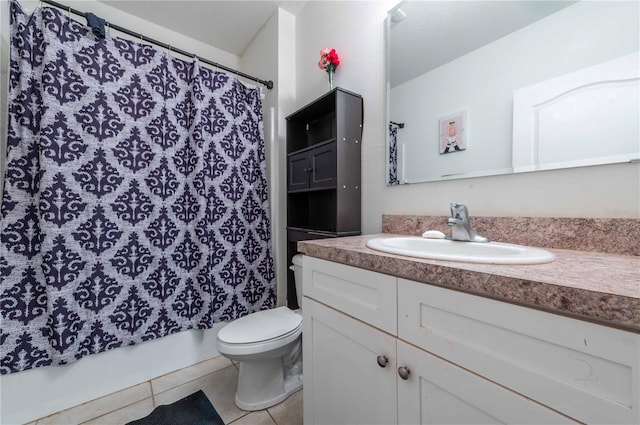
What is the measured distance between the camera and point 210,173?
166 cm

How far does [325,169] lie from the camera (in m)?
1.45

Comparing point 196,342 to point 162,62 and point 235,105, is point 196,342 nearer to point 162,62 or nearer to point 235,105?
point 235,105

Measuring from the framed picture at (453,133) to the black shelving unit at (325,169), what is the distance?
1.46ft

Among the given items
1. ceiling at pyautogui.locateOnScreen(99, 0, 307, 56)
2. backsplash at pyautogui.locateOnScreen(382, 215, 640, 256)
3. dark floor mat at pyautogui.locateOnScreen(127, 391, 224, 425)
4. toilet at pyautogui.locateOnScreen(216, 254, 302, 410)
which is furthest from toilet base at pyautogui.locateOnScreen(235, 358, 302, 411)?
ceiling at pyautogui.locateOnScreen(99, 0, 307, 56)

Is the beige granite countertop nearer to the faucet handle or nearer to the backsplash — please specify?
the backsplash

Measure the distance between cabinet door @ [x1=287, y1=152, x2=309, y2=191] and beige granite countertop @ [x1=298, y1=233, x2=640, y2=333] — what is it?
0.94m

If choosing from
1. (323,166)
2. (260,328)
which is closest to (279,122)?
(323,166)

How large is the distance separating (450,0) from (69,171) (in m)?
1.92

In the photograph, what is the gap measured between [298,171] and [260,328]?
0.93 m

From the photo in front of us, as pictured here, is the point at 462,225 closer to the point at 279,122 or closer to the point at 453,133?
the point at 453,133

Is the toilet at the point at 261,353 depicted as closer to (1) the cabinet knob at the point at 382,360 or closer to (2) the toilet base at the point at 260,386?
(2) the toilet base at the point at 260,386

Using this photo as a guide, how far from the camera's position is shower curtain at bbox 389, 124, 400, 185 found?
51.0 inches

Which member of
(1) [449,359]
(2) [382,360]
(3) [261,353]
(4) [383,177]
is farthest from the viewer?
(4) [383,177]

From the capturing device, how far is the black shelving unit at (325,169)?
1.37 metres
